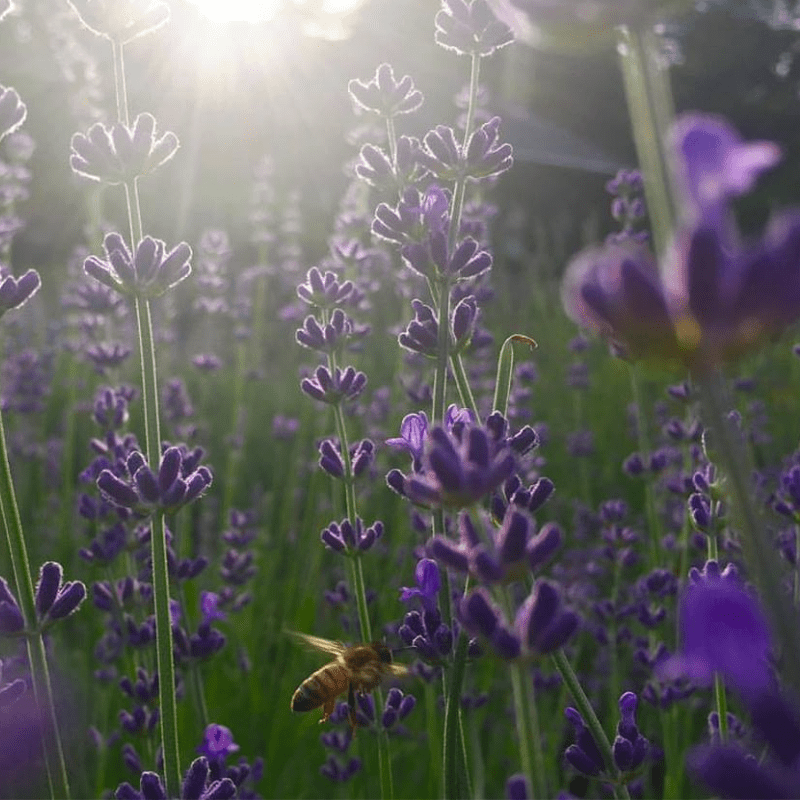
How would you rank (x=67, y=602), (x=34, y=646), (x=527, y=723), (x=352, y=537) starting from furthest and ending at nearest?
1. (x=352, y=537)
2. (x=67, y=602)
3. (x=34, y=646)
4. (x=527, y=723)

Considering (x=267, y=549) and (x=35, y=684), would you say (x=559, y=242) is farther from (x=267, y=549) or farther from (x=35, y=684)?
(x=35, y=684)

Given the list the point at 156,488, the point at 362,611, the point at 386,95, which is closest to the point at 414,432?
the point at 156,488

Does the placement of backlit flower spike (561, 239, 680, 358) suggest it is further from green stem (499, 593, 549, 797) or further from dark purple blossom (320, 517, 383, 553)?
dark purple blossom (320, 517, 383, 553)

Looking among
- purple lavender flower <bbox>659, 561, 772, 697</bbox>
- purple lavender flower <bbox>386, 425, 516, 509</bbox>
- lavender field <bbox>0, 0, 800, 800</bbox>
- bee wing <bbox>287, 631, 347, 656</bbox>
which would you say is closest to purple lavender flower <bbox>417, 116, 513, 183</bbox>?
lavender field <bbox>0, 0, 800, 800</bbox>

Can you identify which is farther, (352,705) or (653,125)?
(352,705)

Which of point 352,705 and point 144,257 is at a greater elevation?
point 144,257

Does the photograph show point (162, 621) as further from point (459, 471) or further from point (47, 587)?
point (459, 471)

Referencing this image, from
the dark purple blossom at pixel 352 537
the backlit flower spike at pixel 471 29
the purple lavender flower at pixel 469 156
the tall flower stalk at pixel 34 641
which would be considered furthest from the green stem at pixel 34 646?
the backlit flower spike at pixel 471 29

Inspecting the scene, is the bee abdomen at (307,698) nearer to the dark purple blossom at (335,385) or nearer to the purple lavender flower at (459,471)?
the dark purple blossom at (335,385)
